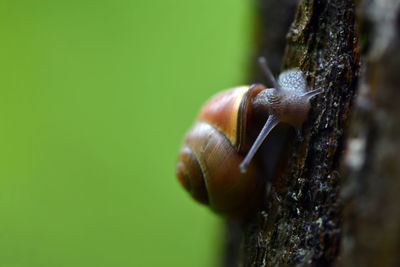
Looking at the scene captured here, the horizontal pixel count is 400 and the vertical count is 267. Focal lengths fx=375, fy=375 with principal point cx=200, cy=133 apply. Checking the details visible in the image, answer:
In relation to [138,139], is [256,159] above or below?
above

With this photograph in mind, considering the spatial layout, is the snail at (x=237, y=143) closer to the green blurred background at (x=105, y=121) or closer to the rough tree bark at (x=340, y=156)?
the rough tree bark at (x=340, y=156)

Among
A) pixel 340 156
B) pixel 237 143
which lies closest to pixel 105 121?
pixel 237 143

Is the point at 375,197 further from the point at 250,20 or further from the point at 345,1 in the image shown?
the point at 250,20

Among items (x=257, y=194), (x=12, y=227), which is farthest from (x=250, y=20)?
(x=12, y=227)

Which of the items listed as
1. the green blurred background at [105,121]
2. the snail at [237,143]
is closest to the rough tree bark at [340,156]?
the snail at [237,143]

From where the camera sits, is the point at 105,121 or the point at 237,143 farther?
the point at 105,121

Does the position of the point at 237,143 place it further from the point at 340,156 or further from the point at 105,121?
the point at 105,121
